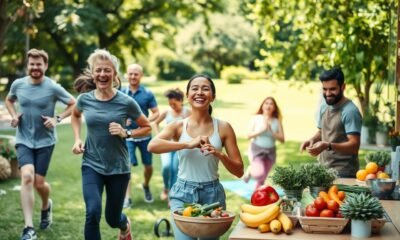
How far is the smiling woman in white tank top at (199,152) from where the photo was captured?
16.4 feet

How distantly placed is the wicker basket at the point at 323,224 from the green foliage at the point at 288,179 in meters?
0.65

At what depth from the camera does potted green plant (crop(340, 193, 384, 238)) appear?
4.07m

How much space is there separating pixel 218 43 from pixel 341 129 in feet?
182

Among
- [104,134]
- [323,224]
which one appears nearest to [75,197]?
[104,134]

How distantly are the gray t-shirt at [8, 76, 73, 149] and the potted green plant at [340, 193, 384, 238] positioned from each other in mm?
4416

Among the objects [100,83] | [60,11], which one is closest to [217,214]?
[100,83]

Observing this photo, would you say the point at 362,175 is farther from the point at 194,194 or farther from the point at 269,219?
the point at 269,219

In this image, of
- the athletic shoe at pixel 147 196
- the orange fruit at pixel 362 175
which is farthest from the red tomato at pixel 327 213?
the athletic shoe at pixel 147 196

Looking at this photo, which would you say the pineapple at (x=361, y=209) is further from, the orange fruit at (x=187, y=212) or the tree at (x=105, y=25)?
the tree at (x=105, y=25)

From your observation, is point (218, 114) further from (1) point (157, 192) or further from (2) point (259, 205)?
(2) point (259, 205)

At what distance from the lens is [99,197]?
237 inches

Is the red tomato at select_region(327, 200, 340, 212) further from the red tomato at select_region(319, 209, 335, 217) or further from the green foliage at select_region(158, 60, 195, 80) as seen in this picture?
the green foliage at select_region(158, 60, 195, 80)

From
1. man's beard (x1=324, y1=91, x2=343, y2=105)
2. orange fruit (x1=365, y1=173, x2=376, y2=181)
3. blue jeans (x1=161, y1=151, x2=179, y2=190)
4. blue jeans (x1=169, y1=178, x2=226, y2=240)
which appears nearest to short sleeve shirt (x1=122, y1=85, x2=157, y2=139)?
blue jeans (x1=161, y1=151, x2=179, y2=190)

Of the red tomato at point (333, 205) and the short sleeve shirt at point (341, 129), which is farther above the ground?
the short sleeve shirt at point (341, 129)
